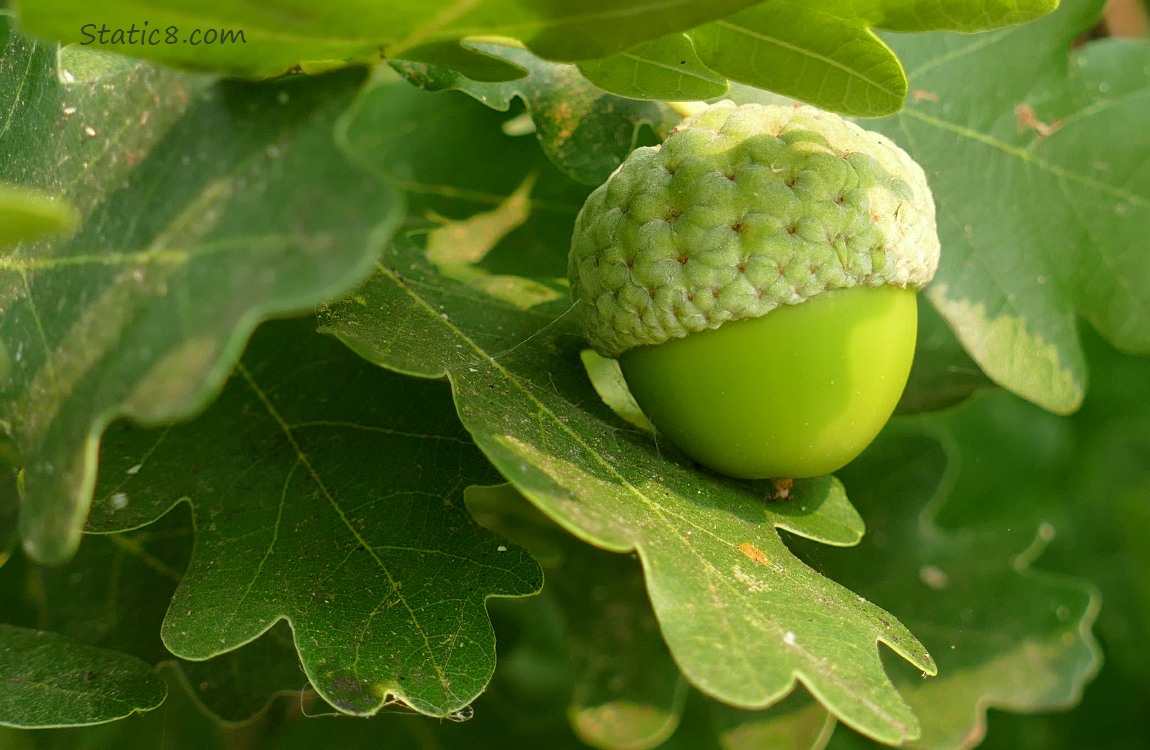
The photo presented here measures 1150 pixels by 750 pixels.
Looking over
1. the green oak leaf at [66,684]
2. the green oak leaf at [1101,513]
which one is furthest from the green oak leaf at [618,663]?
the green oak leaf at [1101,513]

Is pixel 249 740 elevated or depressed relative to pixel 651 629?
depressed

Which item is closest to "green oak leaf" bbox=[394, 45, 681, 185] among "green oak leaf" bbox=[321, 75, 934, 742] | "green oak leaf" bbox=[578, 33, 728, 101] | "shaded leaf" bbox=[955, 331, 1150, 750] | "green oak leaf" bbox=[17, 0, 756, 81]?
"green oak leaf" bbox=[321, 75, 934, 742]

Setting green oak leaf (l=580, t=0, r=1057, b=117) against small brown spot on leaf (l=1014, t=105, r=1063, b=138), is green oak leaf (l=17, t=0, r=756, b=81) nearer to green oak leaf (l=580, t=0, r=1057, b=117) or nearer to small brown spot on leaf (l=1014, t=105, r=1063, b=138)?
green oak leaf (l=580, t=0, r=1057, b=117)

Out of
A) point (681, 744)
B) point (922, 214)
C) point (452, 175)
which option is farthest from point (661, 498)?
point (681, 744)

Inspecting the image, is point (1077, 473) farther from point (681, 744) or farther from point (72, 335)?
point (72, 335)

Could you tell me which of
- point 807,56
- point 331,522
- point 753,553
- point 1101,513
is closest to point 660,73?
point 807,56

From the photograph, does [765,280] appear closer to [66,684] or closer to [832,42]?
[832,42]
